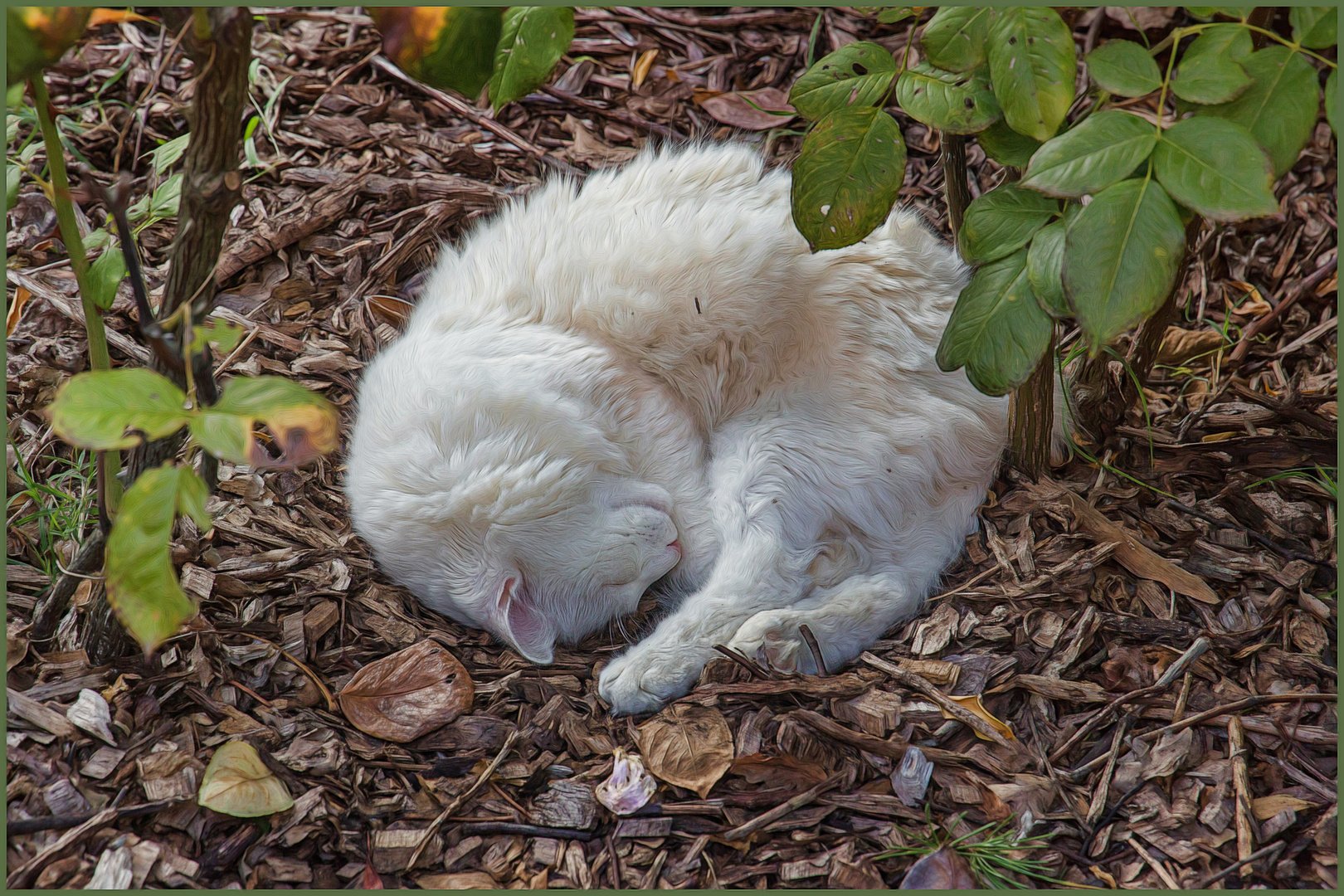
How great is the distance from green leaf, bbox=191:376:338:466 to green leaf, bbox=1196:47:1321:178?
5.15 ft

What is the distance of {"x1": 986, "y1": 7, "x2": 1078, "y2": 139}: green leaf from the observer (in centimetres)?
155

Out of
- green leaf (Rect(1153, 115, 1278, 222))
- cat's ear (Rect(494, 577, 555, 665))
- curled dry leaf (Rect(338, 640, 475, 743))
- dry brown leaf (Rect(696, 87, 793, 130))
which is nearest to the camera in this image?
green leaf (Rect(1153, 115, 1278, 222))

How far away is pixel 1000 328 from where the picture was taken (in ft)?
5.56

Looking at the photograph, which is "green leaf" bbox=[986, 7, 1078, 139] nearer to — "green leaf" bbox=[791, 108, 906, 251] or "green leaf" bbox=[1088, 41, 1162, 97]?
"green leaf" bbox=[1088, 41, 1162, 97]

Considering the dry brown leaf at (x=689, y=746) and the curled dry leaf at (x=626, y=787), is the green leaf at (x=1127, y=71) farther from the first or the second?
the curled dry leaf at (x=626, y=787)

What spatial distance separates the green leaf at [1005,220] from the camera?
1722mm

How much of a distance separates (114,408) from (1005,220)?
5.11 feet

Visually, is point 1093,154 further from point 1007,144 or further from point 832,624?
point 832,624

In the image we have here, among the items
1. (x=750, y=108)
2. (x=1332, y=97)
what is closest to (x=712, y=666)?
(x=1332, y=97)

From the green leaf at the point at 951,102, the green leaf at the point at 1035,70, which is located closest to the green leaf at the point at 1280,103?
the green leaf at the point at 1035,70

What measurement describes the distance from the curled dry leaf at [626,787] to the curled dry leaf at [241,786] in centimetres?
64

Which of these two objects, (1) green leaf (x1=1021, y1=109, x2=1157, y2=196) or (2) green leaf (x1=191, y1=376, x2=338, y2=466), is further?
(1) green leaf (x1=1021, y1=109, x2=1157, y2=196)

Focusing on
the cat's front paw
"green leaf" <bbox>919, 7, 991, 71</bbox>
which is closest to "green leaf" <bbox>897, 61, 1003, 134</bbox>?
"green leaf" <bbox>919, 7, 991, 71</bbox>

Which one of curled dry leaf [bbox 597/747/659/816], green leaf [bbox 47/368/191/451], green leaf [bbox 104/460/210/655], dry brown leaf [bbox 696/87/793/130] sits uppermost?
green leaf [bbox 47/368/191/451]
